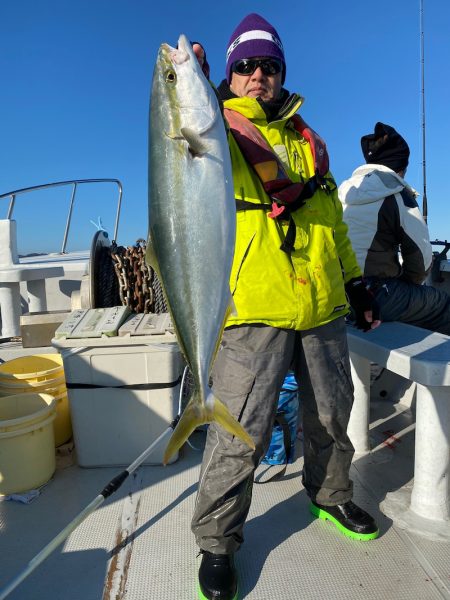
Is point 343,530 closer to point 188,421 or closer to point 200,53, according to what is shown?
point 188,421

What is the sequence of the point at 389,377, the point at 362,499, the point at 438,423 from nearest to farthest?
the point at 438,423 < the point at 362,499 < the point at 389,377

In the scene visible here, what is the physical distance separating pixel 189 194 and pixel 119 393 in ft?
6.81

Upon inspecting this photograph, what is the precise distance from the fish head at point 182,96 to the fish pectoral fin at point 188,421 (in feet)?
3.32

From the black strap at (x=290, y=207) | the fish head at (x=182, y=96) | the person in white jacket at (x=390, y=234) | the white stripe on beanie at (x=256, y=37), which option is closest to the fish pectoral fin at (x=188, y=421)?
the black strap at (x=290, y=207)

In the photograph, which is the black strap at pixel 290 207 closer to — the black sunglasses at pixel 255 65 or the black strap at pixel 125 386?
the black sunglasses at pixel 255 65

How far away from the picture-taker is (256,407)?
2113mm

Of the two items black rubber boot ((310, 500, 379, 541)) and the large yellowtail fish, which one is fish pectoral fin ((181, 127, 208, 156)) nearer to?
the large yellowtail fish

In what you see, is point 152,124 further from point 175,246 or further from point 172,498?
point 172,498

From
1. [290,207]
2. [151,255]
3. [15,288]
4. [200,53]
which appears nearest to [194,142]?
[151,255]

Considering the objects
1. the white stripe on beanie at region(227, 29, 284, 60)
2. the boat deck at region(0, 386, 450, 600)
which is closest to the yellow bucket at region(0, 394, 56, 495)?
the boat deck at region(0, 386, 450, 600)

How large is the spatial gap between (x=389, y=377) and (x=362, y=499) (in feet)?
6.49

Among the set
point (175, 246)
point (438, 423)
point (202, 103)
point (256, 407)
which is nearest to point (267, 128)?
point (202, 103)

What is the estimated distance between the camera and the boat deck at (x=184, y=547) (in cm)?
214

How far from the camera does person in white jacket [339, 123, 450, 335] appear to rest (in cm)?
380
